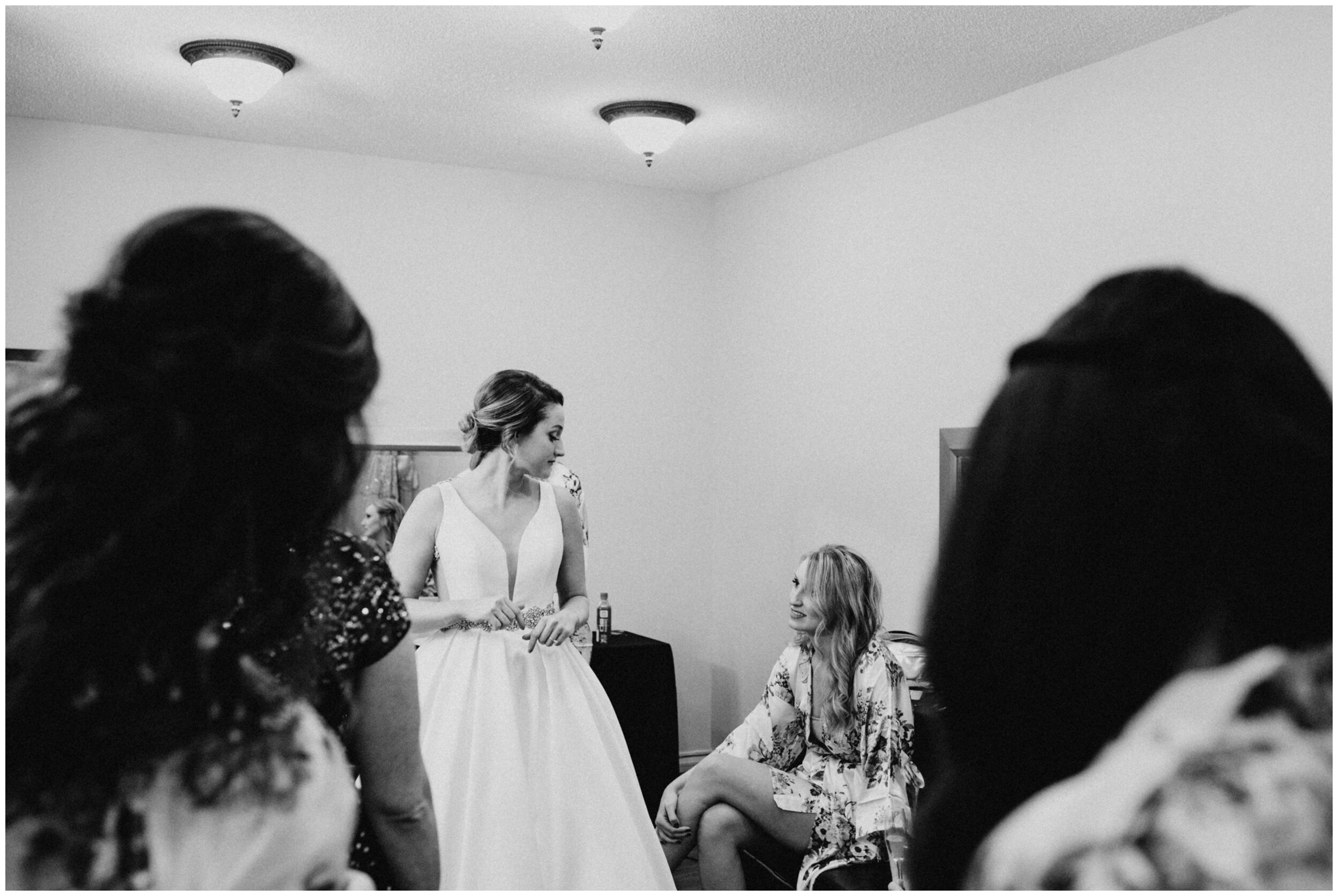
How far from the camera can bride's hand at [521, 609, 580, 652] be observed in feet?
8.18

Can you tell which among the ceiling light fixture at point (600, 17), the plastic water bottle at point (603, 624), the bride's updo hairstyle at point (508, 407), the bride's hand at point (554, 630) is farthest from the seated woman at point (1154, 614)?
the plastic water bottle at point (603, 624)

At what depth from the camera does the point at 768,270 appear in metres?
4.68

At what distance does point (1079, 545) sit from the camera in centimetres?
100

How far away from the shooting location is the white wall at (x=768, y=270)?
2.91 meters

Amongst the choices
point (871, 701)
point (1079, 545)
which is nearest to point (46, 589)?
point (1079, 545)

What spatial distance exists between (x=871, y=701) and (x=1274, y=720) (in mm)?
1936

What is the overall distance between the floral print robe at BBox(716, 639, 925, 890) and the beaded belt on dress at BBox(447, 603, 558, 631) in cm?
72

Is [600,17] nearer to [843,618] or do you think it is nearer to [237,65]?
[237,65]

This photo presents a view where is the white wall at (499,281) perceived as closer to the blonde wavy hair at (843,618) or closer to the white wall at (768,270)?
the white wall at (768,270)

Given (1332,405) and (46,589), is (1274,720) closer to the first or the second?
(1332,405)

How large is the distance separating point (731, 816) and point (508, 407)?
120 centimetres

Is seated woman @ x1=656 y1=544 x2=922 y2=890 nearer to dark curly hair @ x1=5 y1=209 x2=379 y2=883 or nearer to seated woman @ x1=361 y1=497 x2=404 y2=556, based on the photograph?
seated woman @ x1=361 y1=497 x2=404 y2=556

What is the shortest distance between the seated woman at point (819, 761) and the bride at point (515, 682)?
39cm

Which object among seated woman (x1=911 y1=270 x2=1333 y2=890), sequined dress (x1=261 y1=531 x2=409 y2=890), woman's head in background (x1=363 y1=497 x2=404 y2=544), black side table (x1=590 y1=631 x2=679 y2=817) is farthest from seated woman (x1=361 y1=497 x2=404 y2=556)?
seated woman (x1=911 y1=270 x2=1333 y2=890)
